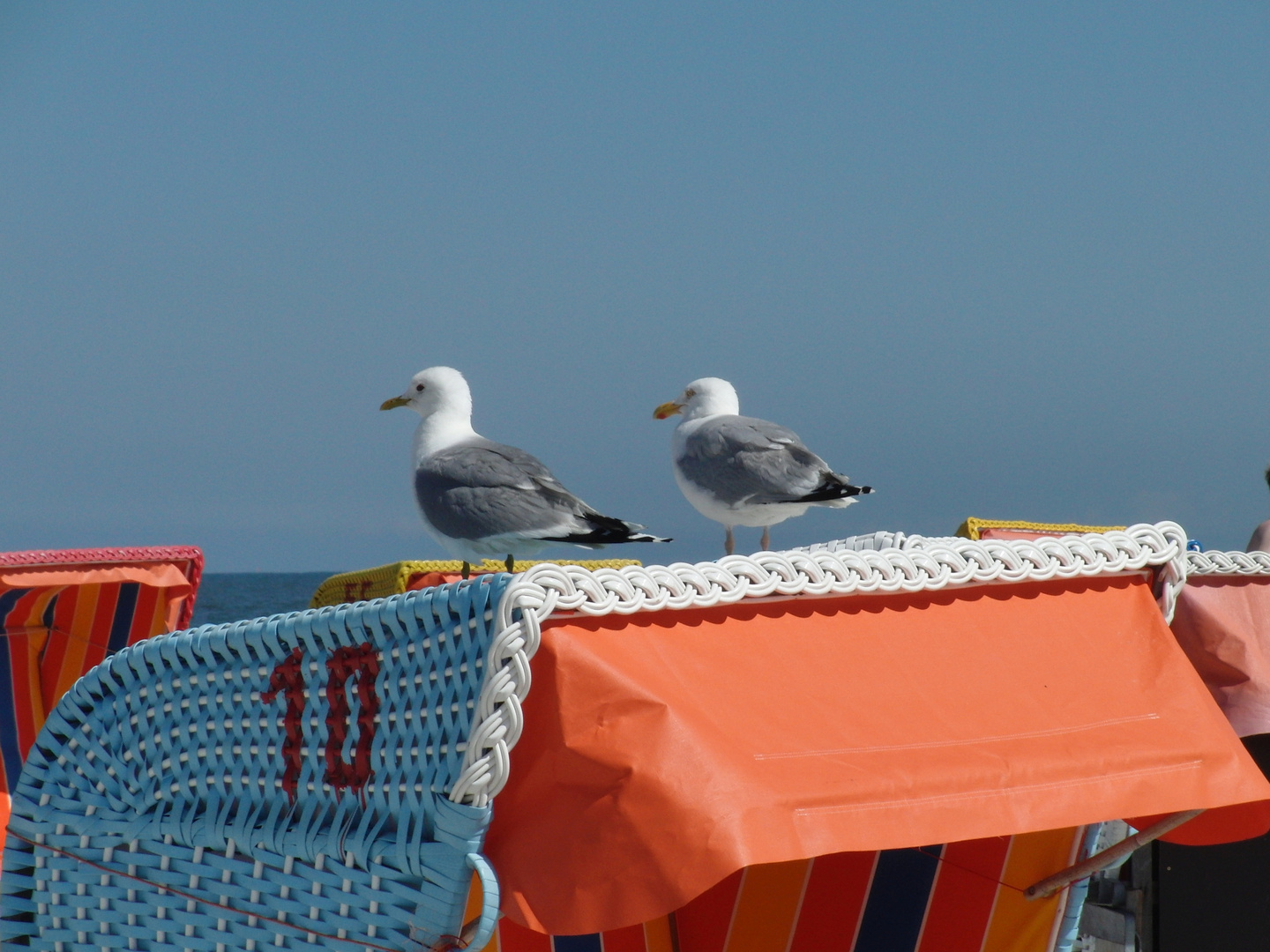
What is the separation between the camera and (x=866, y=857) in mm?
2115

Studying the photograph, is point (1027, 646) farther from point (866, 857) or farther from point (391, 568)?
point (391, 568)

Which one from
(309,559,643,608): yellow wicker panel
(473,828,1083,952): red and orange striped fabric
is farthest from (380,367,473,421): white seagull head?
(473,828,1083,952): red and orange striped fabric

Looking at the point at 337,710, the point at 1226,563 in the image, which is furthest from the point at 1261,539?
the point at 337,710

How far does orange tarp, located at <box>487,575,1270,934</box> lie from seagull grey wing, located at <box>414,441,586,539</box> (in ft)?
12.4

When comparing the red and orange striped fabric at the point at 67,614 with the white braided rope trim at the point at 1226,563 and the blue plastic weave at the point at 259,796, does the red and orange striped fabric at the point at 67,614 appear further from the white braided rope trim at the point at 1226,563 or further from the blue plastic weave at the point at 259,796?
the white braided rope trim at the point at 1226,563

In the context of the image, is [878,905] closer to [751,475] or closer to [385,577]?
[751,475]

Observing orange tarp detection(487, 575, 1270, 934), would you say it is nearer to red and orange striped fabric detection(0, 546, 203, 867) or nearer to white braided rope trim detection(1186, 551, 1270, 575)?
white braided rope trim detection(1186, 551, 1270, 575)

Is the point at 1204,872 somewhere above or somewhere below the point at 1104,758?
below

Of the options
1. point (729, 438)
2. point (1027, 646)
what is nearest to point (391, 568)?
point (729, 438)

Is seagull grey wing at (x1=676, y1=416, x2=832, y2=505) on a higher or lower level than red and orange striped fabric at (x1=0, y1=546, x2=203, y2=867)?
higher

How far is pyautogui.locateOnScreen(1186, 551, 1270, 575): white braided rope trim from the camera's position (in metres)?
2.73

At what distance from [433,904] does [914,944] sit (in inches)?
40.0

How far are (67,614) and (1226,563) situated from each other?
136 inches

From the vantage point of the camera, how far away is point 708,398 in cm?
660
